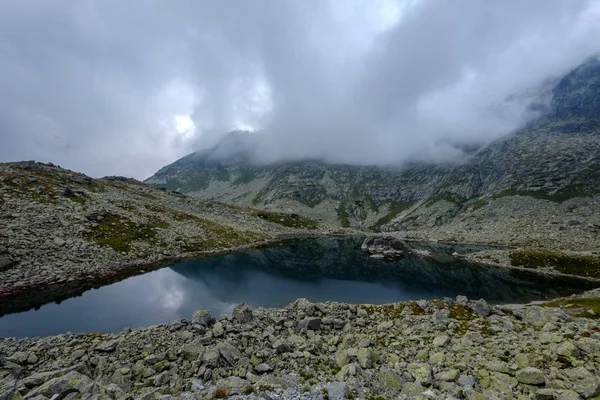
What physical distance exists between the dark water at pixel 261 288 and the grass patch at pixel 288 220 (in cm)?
8224

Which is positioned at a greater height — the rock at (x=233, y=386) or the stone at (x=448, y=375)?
the stone at (x=448, y=375)

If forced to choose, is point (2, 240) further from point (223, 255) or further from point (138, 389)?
point (138, 389)

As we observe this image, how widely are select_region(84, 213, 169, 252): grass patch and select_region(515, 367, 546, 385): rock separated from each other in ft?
240

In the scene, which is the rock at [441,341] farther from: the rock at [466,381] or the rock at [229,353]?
the rock at [229,353]

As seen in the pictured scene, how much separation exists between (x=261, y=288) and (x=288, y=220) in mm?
128848

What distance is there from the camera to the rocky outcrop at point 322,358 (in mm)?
13703

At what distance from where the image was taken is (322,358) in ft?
58.9

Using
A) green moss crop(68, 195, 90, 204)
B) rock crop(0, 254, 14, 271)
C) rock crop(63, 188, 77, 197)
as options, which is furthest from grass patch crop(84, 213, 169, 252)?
rock crop(63, 188, 77, 197)

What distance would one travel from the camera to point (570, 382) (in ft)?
44.5

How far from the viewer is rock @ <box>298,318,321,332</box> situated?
2285cm

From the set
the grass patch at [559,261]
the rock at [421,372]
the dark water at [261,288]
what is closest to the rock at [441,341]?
the rock at [421,372]

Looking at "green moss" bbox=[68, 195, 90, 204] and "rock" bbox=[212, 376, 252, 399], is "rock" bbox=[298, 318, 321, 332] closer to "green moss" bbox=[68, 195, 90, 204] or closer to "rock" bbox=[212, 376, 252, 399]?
"rock" bbox=[212, 376, 252, 399]

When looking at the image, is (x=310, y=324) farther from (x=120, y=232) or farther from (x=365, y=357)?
(x=120, y=232)

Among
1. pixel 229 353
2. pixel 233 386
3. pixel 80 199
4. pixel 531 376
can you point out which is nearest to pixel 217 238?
pixel 80 199
